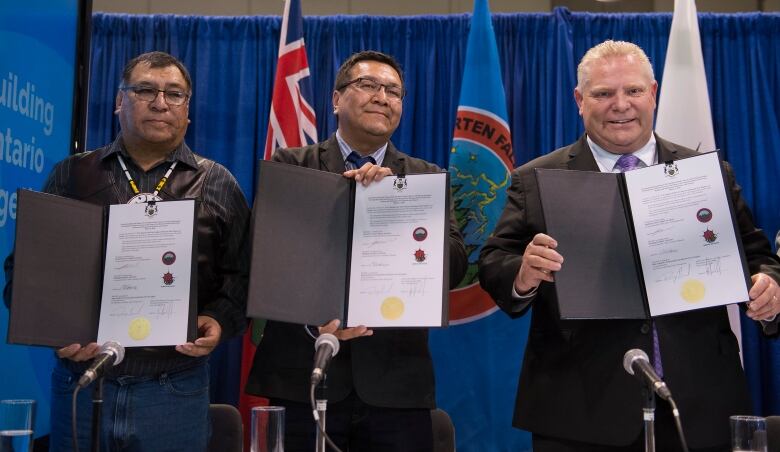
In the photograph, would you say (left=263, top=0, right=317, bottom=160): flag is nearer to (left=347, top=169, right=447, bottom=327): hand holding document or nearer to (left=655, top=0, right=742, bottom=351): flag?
(left=655, top=0, right=742, bottom=351): flag

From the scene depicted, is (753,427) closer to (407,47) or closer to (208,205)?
(208,205)

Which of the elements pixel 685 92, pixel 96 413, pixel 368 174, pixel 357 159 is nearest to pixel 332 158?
pixel 357 159

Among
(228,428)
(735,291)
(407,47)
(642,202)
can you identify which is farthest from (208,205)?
(407,47)

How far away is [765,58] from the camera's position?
211 inches

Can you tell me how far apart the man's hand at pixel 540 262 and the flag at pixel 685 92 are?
275 centimetres

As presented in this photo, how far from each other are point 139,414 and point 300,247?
761 mm

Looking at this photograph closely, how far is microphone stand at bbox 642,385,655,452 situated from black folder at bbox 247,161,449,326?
2.21ft

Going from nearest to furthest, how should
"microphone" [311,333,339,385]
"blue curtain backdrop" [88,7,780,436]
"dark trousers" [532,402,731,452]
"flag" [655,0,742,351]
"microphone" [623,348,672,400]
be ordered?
→ "microphone" [623,348,672,400]
"microphone" [311,333,339,385]
"dark trousers" [532,402,731,452]
"flag" [655,0,742,351]
"blue curtain backdrop" [88,7,780,436]

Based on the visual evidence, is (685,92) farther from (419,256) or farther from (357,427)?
(357,427)

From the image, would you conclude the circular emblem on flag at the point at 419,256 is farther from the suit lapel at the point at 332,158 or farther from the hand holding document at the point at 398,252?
the suit lapel at the point at 332,158

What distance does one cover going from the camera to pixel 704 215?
223 cm

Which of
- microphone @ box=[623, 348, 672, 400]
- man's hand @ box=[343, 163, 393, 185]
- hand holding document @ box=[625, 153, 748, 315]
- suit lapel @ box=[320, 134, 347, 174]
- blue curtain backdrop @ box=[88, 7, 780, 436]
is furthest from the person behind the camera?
blue curtain backdrop @ box=[88, 7, 780, 436]

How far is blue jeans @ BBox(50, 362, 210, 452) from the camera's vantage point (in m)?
2.50

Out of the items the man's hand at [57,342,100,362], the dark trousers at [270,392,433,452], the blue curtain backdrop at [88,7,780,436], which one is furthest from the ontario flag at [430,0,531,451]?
the man's hand at [57,342,100,362]
